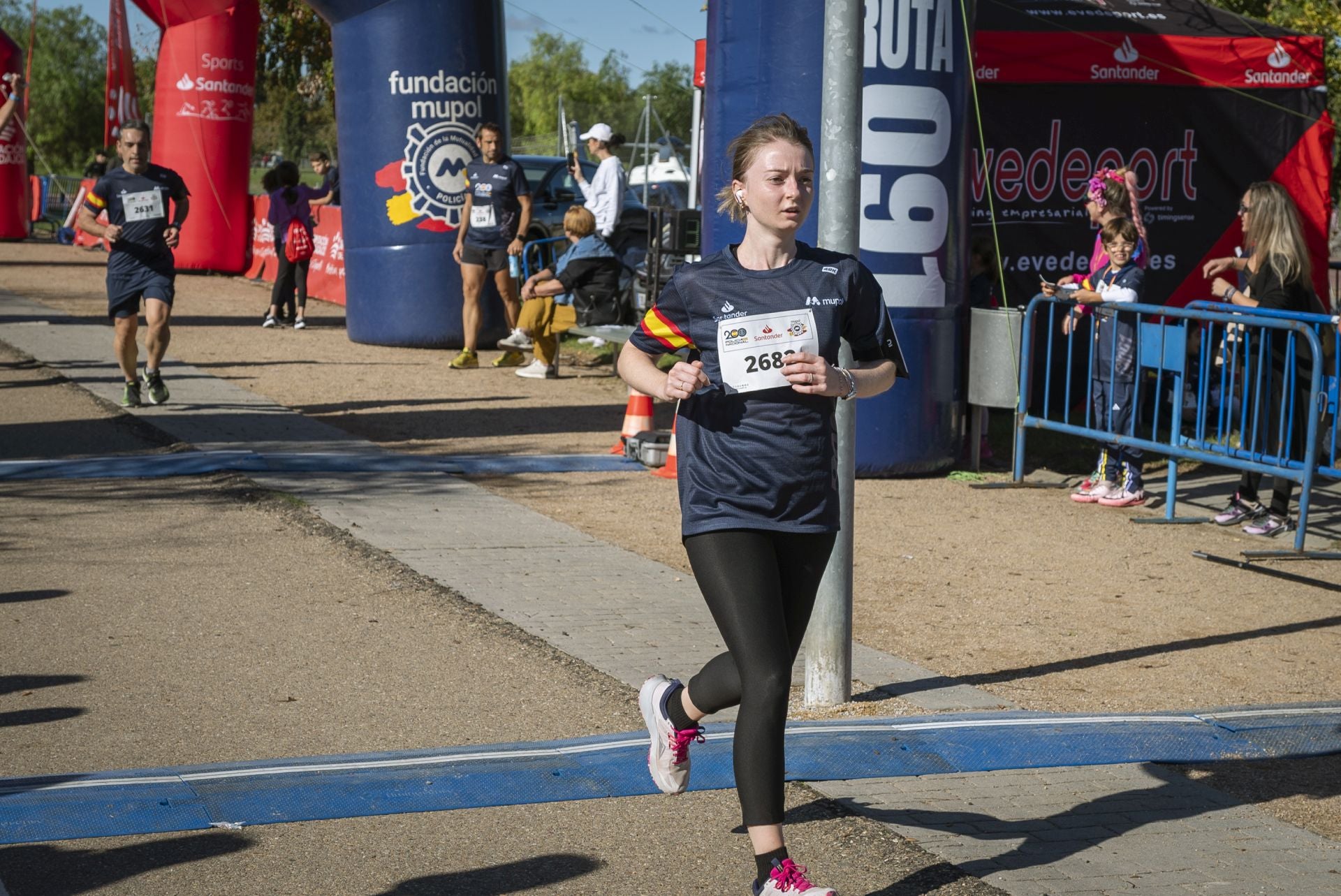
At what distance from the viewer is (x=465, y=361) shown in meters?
15.6

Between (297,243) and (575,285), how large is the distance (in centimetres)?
549

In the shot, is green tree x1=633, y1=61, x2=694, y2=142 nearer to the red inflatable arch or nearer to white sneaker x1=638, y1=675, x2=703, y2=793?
the red inflatable arch

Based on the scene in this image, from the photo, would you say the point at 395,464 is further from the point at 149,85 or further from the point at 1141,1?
the point at 149,85

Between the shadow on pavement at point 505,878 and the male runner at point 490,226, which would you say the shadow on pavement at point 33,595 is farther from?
the male runner at point 490,226

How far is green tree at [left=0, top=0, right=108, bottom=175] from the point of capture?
72562 mm

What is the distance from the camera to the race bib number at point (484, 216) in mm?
15148

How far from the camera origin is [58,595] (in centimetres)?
681

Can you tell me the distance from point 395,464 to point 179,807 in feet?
19.6

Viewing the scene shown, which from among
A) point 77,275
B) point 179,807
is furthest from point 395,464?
point 77,275

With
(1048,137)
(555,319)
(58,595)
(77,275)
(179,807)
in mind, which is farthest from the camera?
(77,275)

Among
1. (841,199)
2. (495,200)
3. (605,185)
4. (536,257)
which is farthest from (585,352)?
(841,199)

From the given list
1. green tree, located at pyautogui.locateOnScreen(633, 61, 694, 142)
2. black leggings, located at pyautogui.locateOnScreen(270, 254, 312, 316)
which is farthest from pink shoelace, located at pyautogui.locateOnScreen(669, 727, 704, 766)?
green tree, located at pyautogui.locateOnScreen(633, 61, 694, 142)

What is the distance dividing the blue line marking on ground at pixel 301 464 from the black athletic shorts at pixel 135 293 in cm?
185

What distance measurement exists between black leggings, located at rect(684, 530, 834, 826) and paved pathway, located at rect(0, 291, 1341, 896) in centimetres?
71
